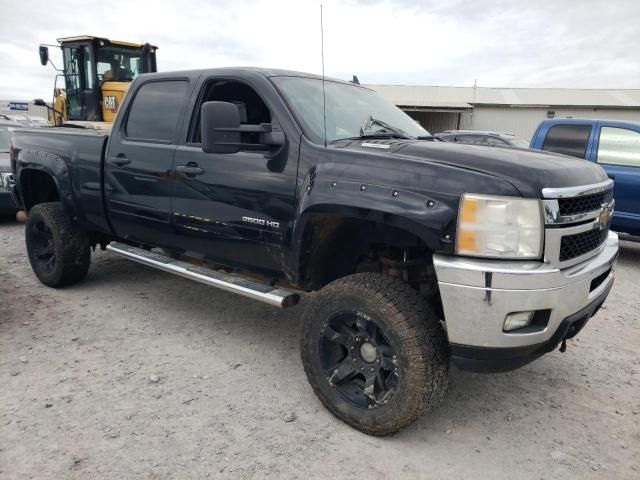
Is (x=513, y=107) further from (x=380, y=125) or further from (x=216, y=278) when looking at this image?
(x=216, y=278)

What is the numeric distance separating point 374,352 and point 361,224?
0.73m

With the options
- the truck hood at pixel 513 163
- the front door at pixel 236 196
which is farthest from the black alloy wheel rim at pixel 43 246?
the truck hood at pixel 513 163

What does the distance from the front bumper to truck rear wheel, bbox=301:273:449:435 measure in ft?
0.56

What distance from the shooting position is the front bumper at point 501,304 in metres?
2.26

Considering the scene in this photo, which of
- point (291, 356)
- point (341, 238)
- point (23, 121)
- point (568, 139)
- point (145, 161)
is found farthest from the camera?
point (23, 121)

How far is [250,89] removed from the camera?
3.45 m

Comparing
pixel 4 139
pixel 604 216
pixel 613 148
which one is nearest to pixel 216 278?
pixel 604 216

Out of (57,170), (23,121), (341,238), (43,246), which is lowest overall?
(43,246)

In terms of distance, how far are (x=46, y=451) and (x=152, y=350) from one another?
1.20 m

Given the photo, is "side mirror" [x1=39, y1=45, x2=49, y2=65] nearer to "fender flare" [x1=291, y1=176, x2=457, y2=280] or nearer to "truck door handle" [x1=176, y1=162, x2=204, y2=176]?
→ "truck door handle" [x1=176, y1=162, x2=204, y2=176]

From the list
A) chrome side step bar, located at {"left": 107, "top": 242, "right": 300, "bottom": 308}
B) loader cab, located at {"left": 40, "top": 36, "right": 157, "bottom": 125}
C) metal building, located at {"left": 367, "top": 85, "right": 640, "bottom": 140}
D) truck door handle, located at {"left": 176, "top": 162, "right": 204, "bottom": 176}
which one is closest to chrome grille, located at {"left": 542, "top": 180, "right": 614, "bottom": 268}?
chrome side step bar, located at {"left": 107, "top": 242, "right": 300, "bottom": 308}

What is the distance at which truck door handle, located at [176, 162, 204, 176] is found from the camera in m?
3.48

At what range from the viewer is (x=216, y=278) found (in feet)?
11.4

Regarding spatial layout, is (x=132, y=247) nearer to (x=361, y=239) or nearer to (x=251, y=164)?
(x=251, y=164)
